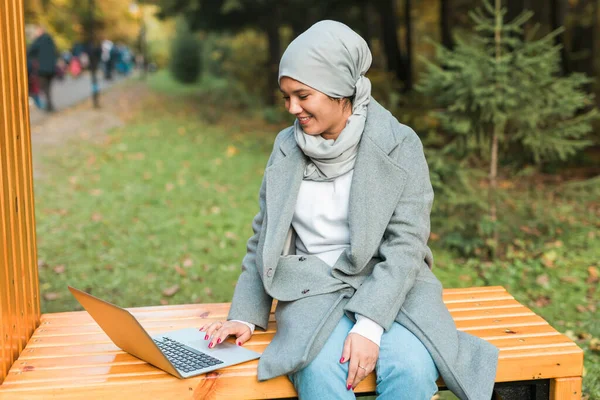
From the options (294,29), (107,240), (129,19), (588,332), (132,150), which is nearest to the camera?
(588,332)

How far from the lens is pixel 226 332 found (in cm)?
306

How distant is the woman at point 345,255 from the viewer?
8.97ft

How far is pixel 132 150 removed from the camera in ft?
43.0

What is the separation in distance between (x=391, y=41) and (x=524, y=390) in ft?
45.4

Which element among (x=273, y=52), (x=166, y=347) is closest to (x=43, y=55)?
(x=273, y=52)

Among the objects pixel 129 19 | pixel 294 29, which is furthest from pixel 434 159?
pixel 129 19

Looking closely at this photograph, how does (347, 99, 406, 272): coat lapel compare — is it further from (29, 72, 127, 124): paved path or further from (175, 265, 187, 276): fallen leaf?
(29, 72, 127, 124): paved path

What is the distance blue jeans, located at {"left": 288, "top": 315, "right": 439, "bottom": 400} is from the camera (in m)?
2.68

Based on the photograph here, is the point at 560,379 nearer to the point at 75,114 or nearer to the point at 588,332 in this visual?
the point at 588,332

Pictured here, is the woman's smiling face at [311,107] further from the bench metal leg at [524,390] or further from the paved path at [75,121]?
the paved path at [75,121]

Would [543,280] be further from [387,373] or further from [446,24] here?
[446,24]

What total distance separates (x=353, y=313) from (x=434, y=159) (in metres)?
3.71

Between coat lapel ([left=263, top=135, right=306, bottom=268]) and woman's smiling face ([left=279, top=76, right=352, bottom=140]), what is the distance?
162 millimetres

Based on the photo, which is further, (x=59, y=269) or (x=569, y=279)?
(x=59, y=269)
